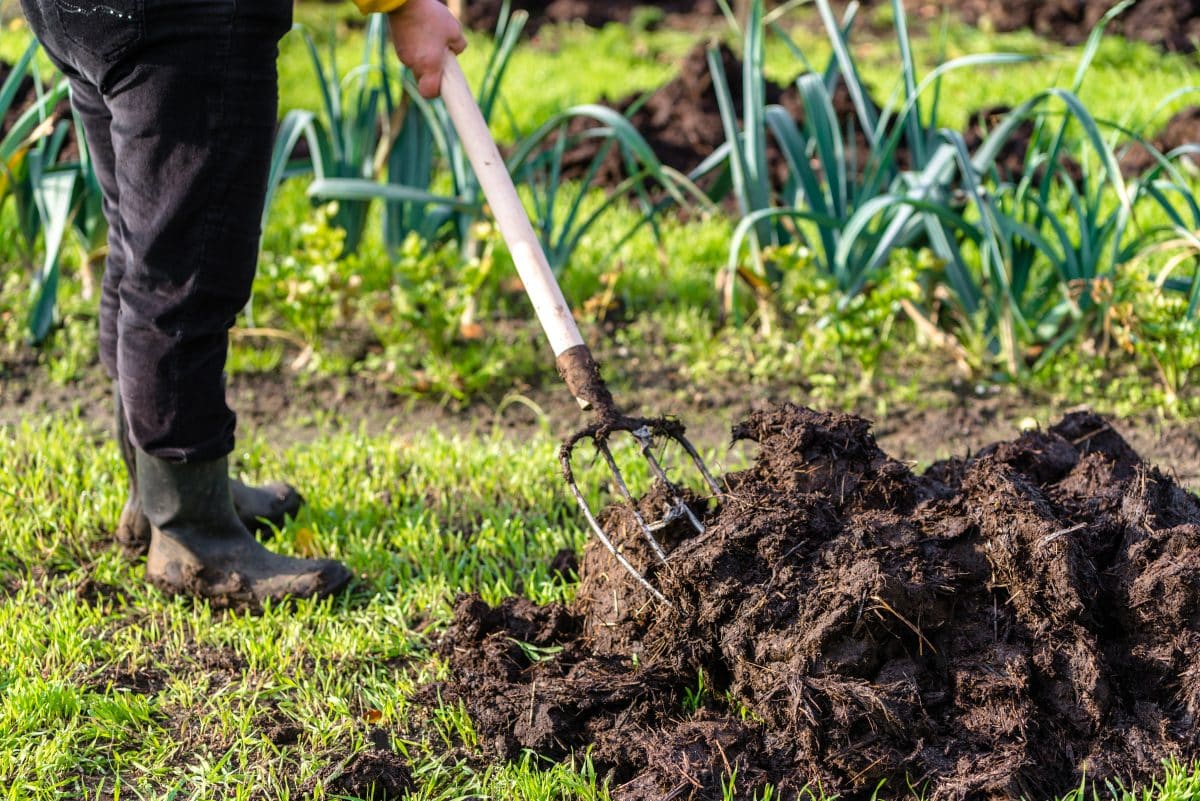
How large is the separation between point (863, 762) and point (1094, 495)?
0.80m

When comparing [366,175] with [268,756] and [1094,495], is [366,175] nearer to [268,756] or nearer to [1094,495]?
[268,756]

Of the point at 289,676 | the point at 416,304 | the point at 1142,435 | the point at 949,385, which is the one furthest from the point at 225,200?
the point at 1142,435

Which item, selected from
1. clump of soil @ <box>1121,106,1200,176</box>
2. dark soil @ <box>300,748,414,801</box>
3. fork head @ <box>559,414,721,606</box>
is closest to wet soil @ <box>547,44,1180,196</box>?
clump of soil @ <box>1121,106,1200,176</box>

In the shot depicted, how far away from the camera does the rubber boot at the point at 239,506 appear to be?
288cm

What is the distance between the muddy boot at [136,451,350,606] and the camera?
8.79 feet

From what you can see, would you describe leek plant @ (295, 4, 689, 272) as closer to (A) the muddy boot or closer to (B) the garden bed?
(A) the muddy boot

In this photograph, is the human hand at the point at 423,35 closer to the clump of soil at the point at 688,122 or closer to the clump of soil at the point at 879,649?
the clump of soil at the point at 879,649

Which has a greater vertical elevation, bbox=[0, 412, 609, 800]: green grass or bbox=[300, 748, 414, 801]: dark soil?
bbox=[300, 748, 414, 801]: dark soil

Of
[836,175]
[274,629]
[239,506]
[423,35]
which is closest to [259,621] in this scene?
[274,629]

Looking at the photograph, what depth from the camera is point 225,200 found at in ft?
7.82

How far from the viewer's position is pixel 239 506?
2.97 metres

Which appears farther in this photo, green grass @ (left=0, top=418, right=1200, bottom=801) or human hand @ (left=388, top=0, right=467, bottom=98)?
human hand @ (left=388, top=0, right=467, bottom=98)

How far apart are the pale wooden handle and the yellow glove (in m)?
0.15

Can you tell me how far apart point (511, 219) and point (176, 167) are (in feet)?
2.12
